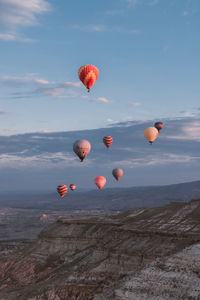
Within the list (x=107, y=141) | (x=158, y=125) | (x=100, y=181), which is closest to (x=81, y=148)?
(x=107, y=141)

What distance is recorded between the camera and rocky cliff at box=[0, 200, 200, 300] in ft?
151

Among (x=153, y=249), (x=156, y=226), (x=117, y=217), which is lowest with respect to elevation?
(x=153, y=249)

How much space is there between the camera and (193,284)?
43.7m

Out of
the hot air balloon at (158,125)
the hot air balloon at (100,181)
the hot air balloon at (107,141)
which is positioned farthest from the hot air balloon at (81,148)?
the hot air balloon at (158,125)

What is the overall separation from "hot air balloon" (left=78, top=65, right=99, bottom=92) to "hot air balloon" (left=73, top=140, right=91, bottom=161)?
499 inches

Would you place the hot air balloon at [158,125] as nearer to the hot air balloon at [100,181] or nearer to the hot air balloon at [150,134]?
the hot air balloon at [150,134]

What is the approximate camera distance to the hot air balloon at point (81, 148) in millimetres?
83375

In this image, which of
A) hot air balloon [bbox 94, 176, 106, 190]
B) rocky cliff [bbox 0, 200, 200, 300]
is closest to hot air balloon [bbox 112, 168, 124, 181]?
hot air balloon [bbox 94, 176, 106, 190]

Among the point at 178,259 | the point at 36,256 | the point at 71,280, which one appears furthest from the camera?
the point at 36,256

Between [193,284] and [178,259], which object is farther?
[178,259]

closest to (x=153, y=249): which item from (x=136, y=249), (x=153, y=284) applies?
(x=136, y=249)

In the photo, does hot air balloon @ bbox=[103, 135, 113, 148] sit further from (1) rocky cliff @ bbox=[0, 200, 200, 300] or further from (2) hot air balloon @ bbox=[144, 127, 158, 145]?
(1) rocky cliff @ bbox=[0, 200, 200, 300]

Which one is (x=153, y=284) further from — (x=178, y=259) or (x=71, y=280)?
(x=71, y=280)

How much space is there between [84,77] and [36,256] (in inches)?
1956
